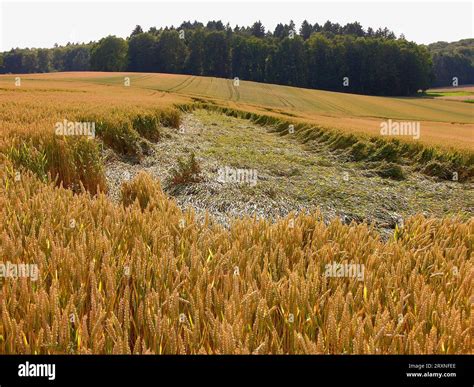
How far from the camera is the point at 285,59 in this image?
10488cm

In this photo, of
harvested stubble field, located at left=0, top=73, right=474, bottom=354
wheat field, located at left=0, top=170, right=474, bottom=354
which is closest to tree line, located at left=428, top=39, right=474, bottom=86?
harvested stubble field, located at left=0, top=73, right=474, bottom=354

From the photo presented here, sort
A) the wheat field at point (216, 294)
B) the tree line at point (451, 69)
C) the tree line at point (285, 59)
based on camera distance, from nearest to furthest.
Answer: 1. the wheat field at point (216, 294)
2. the tree line at point (285, 59)
3. the tree line at point (451, 69)

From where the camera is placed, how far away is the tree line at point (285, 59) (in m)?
100

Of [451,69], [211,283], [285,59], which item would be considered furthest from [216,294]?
[451,69]

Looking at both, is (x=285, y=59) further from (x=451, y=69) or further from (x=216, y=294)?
(x=216, y=294)

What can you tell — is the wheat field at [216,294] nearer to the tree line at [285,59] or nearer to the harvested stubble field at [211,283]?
the harvested stubble field at [211,283]

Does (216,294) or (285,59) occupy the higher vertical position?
(285,59)

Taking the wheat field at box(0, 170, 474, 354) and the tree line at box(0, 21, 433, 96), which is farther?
the tree line at box(0, 21, 433, 96)

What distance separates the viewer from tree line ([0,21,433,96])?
10000cm

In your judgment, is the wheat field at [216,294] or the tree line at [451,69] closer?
the wheat field at [216,294]

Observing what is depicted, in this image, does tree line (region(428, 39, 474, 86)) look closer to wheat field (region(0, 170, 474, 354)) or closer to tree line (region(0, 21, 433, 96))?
tree line (region(0, 21, 433, 96))

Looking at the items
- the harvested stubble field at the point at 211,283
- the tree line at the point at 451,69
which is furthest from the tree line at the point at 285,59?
the harvested stubble field at the point at 211,283

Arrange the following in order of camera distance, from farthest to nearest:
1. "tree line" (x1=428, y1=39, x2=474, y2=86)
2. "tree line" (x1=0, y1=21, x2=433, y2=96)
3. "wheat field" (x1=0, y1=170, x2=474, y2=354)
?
"tree line" (x1=428, y1=39, x2=474, y2=86) < "tree line" (x1=0, y1=21, x2=433, y2=96) < "wheat field" (x1=0, y1=170, x2=474, y2=354)
